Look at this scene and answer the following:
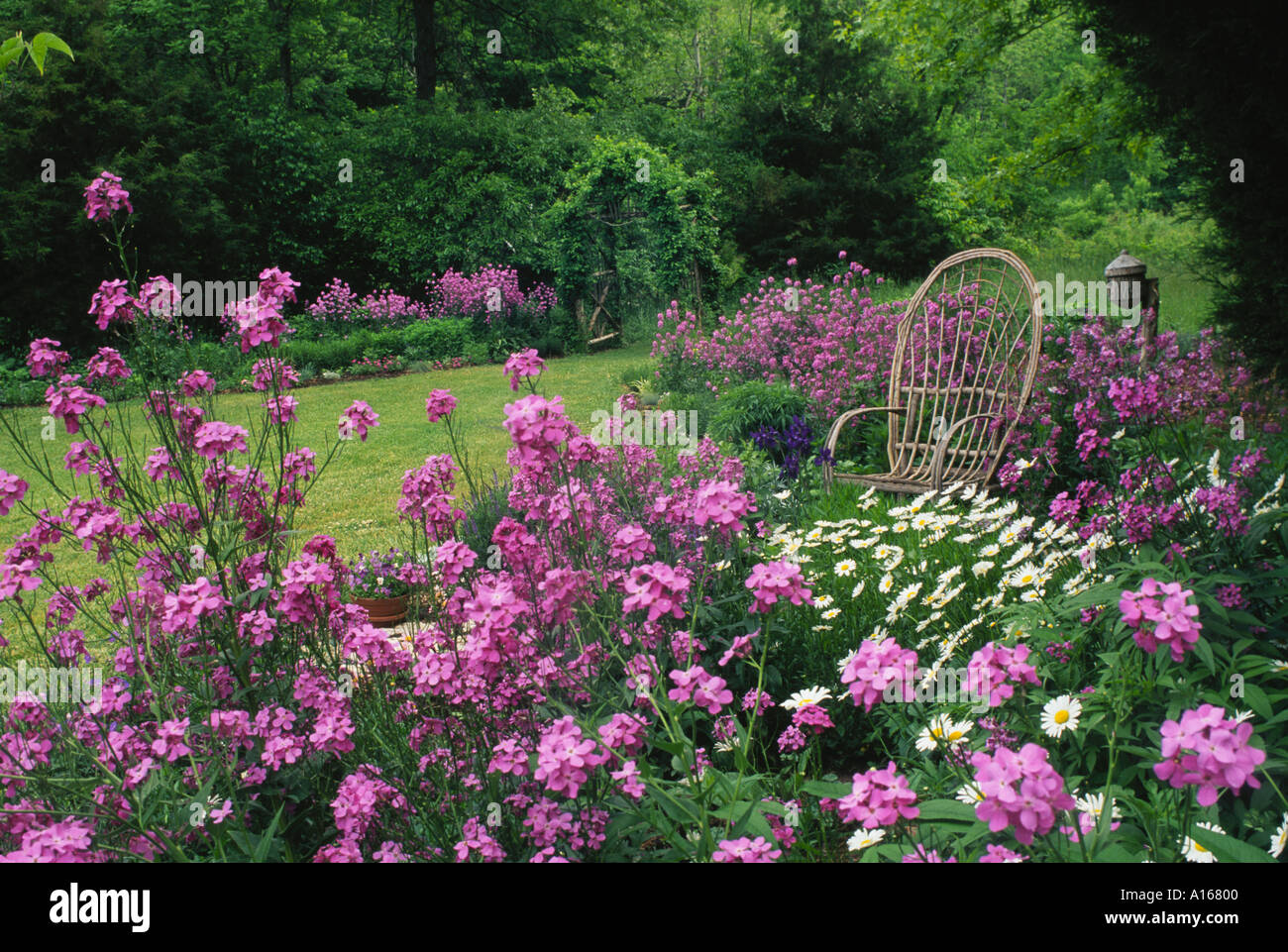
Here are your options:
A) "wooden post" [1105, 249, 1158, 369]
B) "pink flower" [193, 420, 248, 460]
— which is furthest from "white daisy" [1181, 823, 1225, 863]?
"wooden post" [1105, 249, 1158, 369]

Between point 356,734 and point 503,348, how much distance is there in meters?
11.2

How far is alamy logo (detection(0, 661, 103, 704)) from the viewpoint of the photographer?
7.08 feet

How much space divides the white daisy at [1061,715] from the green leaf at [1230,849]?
39 cm

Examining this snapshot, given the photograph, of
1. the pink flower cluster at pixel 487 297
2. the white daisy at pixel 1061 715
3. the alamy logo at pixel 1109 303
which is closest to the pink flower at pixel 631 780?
the white daisy at pixel 1061 715

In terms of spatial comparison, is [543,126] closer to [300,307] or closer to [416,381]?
[300,307]

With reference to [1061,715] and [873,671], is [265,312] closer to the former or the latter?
[873,671]

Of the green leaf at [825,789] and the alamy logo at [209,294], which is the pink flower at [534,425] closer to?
the green leaf at [825,789]

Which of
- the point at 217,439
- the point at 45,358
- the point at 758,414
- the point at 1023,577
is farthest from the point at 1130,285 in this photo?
the point at 45,358

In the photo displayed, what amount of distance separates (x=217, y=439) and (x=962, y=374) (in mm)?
4251

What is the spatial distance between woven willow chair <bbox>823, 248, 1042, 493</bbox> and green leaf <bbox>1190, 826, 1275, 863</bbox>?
283cm


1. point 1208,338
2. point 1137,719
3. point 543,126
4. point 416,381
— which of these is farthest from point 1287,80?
point 543,126

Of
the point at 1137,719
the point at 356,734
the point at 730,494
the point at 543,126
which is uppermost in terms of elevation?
the point at 543,126

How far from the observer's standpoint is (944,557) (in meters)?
3.57

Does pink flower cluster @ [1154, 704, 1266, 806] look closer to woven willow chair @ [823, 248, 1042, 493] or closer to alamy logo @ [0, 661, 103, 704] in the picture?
alamy logo @ [0, 661, 103, 704]
